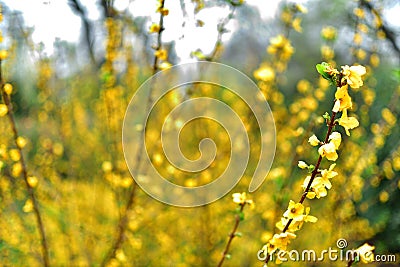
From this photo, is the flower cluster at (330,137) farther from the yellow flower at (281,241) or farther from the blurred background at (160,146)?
the blurred background at (160,146)

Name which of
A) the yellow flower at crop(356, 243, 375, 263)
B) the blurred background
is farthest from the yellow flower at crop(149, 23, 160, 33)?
the yellow flower at crop(356, 243, 375, 263)

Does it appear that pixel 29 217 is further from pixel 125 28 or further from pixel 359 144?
pixel 359 144

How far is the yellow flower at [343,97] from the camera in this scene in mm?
823

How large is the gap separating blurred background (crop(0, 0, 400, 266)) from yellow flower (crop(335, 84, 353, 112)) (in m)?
0.74

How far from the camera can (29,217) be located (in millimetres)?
2980

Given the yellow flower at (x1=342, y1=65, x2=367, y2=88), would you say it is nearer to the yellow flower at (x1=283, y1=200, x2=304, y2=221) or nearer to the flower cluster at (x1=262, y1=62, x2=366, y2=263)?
the flower cluster at (x1=262, y1=62, x2=366, y2=263)

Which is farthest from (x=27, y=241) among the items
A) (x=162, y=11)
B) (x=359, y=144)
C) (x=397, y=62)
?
(x=397, y=62)

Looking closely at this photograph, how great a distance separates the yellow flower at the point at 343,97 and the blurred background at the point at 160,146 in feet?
2.43

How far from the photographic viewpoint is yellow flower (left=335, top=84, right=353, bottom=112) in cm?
82

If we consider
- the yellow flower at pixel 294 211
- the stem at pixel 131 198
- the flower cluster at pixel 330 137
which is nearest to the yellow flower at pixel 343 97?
the flower cluster at pixel 330 137

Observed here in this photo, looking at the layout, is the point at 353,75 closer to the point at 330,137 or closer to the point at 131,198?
the point at 330,137

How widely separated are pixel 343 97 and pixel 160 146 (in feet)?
7.19

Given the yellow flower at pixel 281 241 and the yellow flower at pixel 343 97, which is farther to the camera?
the yellow flower at pixel 281 241

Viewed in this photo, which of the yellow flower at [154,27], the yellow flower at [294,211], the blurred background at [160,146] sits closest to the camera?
the yellow flower at [294,211]
